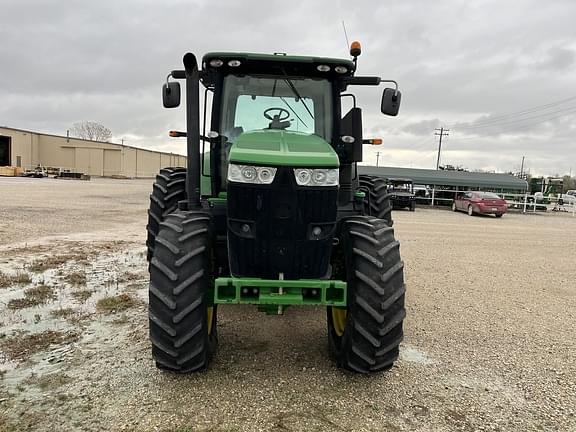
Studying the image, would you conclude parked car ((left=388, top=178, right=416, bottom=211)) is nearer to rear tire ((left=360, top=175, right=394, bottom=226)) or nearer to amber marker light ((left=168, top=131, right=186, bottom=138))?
rear tire ((left=360, top=175, right=394, bottom=226))

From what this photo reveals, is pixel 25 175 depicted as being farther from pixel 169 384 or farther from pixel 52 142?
pixel 169 384

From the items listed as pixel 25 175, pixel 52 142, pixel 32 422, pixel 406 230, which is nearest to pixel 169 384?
pixel 32 422

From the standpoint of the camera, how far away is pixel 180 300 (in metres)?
3.42

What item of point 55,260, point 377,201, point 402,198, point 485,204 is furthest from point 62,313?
point 485,204

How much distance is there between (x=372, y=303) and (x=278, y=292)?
700 millimetres

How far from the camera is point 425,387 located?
3812 mm

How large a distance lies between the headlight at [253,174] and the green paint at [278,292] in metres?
0.73

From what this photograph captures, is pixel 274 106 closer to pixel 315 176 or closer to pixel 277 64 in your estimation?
pixel 277 64

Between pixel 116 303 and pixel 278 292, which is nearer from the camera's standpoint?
pixel 278 292

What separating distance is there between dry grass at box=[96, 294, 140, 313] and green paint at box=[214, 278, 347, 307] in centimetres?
242

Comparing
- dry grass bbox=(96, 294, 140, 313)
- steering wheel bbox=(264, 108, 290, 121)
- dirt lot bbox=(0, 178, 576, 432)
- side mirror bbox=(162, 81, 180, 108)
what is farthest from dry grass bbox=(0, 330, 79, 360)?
steering wheel bbox=(264, 108, 290, 121)

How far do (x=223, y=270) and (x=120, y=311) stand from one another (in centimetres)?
188

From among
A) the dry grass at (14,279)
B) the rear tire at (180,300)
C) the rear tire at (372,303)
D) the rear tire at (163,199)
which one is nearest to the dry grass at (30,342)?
the rear tire at (180,300)

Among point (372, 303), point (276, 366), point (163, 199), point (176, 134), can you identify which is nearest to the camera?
point (372, 303)
